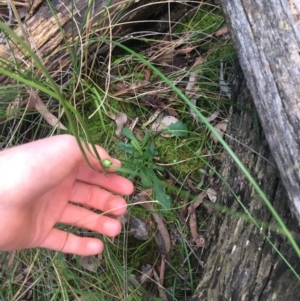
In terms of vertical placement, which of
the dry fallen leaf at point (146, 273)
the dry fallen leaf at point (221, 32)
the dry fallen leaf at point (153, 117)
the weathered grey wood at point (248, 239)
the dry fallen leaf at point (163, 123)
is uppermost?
the dry fallen leaf at point (221, 32)

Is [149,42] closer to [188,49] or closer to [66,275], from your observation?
[188,49]

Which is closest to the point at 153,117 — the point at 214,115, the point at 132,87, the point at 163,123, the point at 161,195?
the point at 163,123

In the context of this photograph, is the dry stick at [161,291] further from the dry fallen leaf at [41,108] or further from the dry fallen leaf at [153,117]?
the dry fallen leaf at [41,108]

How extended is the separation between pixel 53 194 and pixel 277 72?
850mm

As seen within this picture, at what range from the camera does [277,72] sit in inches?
43.7

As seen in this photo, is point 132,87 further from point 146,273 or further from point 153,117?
point 146,273

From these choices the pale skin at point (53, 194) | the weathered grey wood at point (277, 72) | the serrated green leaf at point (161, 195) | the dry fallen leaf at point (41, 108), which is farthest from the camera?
the dry fallen leaf at point (41, 108)

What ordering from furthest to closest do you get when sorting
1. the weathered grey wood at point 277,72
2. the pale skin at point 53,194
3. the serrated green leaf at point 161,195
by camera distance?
1. the serrated green leaf at point 161,195
2. the pale skin at point 53,194
3. the weathered grey wood at point 277,72

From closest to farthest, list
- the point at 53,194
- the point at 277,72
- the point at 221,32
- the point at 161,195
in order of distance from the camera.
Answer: the point at 277,72 → the point at 53,194 → the point at 161,195 → the point at 221,32

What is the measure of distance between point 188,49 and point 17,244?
1128mm

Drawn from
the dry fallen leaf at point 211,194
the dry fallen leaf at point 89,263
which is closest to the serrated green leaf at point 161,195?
the dry fallen leaf at point 211,194

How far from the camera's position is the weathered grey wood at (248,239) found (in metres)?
1.22

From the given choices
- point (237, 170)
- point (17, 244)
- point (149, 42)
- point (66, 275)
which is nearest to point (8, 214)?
point (17, 244)

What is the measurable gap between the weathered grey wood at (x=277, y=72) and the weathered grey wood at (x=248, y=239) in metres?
0.15
